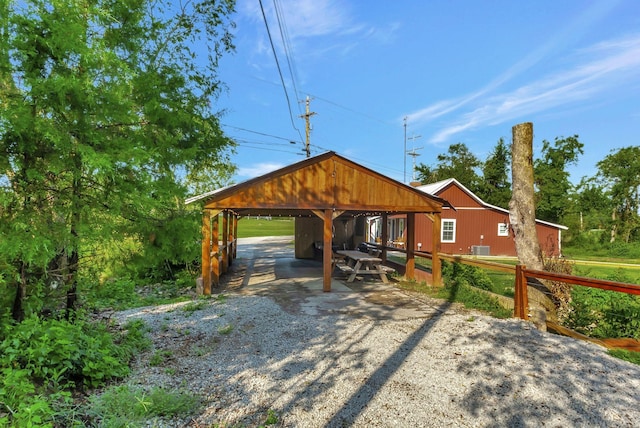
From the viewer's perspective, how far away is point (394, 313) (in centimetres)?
713

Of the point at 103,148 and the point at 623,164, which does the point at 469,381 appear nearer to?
the point at 103,148

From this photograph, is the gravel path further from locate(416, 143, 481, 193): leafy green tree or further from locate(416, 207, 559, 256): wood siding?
locate(416, 143, 481, 193): leafy green tree

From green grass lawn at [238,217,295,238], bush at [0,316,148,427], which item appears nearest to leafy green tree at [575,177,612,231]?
green grass lawn at [238,217,295,238]

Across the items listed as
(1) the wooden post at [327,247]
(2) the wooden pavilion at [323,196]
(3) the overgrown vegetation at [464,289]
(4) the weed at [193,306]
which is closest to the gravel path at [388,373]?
(4) the weed at [193,306]

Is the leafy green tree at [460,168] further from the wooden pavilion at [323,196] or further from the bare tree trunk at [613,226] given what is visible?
the wooden pavilion at [323,196]

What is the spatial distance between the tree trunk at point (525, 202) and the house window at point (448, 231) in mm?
17033

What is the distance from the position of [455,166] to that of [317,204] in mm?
34426

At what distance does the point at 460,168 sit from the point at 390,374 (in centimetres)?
3907

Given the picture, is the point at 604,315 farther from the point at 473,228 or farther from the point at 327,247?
the point at 473,228

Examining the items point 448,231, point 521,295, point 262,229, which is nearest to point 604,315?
point 521,295

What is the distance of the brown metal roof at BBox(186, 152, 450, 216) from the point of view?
9156mm

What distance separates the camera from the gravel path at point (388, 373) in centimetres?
329

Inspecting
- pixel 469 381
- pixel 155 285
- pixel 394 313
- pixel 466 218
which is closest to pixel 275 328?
pixel 394 313

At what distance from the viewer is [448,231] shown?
77.6ft
